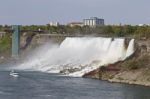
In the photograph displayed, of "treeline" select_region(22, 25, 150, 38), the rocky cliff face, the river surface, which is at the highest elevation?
"treeline" select_region(22, 25, 150, 38)

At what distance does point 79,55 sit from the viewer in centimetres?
6700

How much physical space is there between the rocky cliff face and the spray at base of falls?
1.66 metres

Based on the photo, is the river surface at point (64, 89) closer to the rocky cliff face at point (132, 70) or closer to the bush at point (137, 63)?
the rocky cliff face at point (132, 70)

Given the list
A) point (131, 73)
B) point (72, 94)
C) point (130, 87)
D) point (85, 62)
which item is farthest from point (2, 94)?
point (85, 62)

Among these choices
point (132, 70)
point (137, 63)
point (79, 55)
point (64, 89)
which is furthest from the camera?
point (79, 55)

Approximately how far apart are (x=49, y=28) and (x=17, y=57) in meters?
19.8

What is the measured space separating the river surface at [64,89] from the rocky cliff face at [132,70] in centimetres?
192

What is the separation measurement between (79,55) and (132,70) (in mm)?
15642

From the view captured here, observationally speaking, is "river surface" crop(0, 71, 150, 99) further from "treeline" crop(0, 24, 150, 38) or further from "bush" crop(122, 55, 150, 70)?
"treeline" crop(0, 24, 150, 38)

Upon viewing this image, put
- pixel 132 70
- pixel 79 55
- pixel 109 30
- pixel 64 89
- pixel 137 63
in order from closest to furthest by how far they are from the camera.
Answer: pixel 64 89, pixel 132 70, pixel 137 63, pixel 79 55, pixel 109 30

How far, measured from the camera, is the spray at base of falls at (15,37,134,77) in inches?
2368

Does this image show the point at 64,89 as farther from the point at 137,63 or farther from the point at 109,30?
the point at 109,30

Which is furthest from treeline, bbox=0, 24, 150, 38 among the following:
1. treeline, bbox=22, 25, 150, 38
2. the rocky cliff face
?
the rocky cliff face

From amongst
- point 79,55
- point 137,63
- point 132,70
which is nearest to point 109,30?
point 79,55
